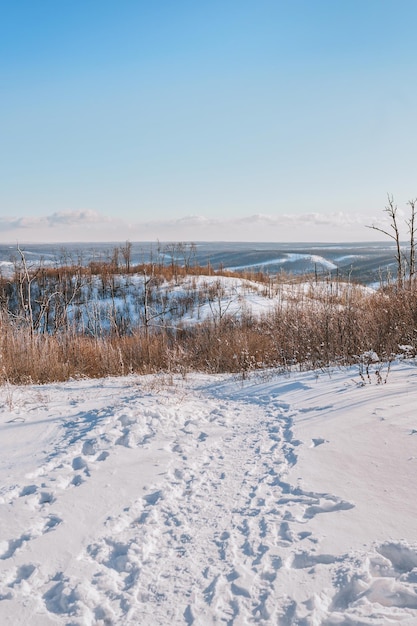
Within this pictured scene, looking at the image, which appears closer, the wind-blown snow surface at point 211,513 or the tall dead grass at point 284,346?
the wind-blown snow surface at point 211,513

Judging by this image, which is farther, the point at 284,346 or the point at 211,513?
the point at 284,346

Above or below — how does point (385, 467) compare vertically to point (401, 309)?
below

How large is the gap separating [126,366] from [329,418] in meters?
5.97

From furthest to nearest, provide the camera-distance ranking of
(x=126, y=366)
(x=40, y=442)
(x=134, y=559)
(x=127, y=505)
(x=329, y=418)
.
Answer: (x=126, y=366), (x=329, y=418), (x=40, y=442), (x=127, y=505), (x=134, y=559)

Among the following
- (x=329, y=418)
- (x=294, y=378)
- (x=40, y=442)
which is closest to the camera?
(x=40, y=442)

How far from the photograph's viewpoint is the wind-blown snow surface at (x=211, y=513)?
1923 mm

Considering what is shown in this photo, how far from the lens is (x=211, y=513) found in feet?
8.95

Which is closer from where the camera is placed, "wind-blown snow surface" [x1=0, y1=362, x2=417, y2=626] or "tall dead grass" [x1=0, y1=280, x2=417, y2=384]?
"wind-blown snow surface" [x1=0, y1=362, x2=417, y2=626]

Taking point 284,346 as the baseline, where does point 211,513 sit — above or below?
above

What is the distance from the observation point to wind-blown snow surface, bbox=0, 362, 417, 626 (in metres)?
1.92

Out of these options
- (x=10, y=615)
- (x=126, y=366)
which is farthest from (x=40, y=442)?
(x=126, y=366)

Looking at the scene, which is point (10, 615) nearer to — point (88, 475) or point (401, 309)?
point (88, 475)

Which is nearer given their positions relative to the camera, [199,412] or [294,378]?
[199,412]

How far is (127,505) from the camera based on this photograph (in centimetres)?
285
